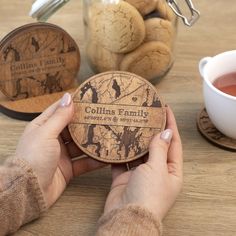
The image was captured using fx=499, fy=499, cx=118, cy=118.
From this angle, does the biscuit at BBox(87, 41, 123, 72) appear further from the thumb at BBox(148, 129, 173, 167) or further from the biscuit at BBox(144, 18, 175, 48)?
the thumb at BBox(148, 129, 173, 167)

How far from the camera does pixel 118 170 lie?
70 cm

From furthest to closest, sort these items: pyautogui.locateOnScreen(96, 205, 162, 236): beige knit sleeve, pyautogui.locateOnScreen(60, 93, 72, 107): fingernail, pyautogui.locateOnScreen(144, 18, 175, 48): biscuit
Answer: pyautogui.locateOnScreen(144, 18, 175, 48): biscuit
pyautogui.locateOnScreen(60, 93, 72, 107): fingernail
pyautogui.locateOnScreen(96, 205, 162, 236): beige knit sleeve

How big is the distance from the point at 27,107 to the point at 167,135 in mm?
266

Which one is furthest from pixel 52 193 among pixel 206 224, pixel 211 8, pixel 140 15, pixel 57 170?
pixel 211 8

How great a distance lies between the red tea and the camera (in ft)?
Result: 2.47

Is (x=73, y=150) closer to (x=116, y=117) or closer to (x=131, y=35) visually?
(x=116, y=117)

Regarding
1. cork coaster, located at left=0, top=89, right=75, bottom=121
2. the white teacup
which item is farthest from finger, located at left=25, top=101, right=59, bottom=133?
the white teacup

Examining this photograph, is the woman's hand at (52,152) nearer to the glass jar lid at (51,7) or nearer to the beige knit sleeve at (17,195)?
the beige knit sleeve at (17,195)

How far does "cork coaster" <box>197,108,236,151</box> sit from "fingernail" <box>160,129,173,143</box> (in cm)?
12

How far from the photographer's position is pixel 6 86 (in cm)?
82

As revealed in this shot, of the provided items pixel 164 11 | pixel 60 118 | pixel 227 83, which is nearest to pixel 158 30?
pixel 164 11

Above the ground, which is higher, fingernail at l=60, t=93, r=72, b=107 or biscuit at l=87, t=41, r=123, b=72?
fingernail at l=60, t=93, r=72, b=107

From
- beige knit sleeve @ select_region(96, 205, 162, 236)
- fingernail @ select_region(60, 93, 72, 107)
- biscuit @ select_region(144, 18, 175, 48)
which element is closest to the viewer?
beige knit sleeve @ select_region(96, 205, 162, 236)

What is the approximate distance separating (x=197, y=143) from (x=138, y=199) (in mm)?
199
